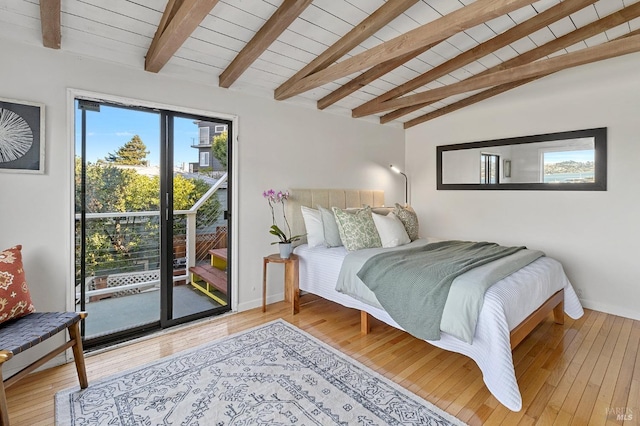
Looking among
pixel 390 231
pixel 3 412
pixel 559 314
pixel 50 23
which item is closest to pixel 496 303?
pixel 390 231

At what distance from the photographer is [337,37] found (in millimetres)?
2621

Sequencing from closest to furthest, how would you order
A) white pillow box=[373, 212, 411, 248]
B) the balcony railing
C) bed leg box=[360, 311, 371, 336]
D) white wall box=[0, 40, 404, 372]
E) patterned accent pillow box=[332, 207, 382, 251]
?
white wall box=[0, 40, 404, 372], the balcony railing, bed leg box=[360, 311, 371, 336], patterned accent pillow box=[332, 207, 382, 251], white pillow box=[373, 212, 411, 248]

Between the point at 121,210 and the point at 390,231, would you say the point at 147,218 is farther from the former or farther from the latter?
the point at 390,231

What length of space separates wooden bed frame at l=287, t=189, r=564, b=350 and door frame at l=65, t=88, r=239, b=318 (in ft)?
2.30

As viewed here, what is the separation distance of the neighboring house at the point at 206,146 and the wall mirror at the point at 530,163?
10.5 ft

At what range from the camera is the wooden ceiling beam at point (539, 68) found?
2.40 meters

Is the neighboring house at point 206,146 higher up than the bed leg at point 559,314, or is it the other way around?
the neighboring house at point 206,146

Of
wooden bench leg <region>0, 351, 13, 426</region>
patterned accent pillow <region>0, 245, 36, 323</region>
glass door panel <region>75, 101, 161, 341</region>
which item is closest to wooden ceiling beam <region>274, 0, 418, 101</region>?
glass door panel <region>75, 101, 161, 341</region>

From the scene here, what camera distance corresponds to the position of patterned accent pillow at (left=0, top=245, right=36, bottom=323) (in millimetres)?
1852

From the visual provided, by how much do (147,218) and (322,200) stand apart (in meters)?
1.94

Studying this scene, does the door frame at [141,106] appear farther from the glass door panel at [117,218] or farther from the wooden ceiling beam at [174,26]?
the wooden ceiling beam at [174,26]

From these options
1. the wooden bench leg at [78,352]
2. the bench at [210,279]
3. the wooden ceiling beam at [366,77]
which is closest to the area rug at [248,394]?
the wooden bench leg at [78,352]

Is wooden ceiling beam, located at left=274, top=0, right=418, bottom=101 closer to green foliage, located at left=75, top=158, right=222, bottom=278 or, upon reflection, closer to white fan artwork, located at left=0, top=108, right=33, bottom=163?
green foliage, located at left=75, top=158, right=222, bottom=278

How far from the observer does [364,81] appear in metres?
3.32
